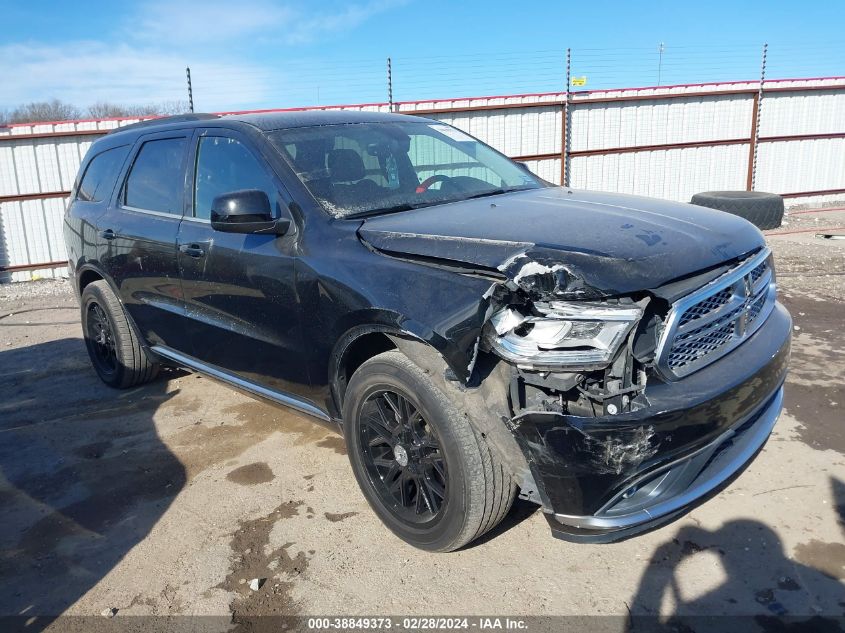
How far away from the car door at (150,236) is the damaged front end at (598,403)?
2471mm

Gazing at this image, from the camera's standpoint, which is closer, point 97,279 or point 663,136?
point 97,279

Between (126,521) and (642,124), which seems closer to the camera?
(126,521)

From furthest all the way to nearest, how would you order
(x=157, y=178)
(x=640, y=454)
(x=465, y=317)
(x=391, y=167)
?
(x=157, y=178) < (x=391, y=167) < (x=465, y=317) < (x=640, y=454)

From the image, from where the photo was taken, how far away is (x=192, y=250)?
3.74 meters

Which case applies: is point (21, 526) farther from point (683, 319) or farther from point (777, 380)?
point (777, 380)

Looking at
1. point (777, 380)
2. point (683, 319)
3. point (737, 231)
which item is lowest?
point (777, 380)

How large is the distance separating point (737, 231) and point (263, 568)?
2.50 m

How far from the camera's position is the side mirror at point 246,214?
3.08 metres

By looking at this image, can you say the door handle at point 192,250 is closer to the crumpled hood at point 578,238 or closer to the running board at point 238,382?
the running board at point 238,382

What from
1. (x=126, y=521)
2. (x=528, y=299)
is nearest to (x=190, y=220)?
(x=126, y=521)

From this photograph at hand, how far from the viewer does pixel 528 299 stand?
7.45 feet

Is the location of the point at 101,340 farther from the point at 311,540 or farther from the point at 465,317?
the point at 465,317

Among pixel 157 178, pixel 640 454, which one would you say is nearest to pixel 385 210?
pixel 640 454

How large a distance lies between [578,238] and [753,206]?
9.14 m
